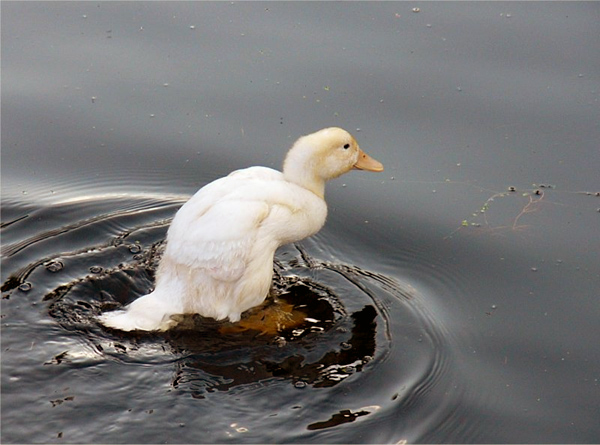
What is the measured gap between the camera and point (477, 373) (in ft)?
19.3

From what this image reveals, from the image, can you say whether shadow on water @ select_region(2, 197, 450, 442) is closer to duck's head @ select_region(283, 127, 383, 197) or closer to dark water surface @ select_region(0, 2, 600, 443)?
dark water surface @ select_region(0, 2, 600, 443)

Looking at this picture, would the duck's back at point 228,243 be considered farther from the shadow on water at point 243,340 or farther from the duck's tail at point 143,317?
the shadow on water at point 243,340

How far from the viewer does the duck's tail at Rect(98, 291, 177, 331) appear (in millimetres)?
6129

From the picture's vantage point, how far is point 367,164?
7.05 metres

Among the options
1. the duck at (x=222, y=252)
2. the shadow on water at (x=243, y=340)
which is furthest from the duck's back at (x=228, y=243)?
the shadow on water at (x=243, y=340)

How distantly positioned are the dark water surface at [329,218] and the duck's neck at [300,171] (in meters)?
0.59

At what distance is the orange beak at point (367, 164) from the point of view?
702 cm

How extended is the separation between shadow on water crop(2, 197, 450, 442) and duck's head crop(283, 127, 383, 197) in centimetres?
64

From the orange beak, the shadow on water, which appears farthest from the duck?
the orange beak

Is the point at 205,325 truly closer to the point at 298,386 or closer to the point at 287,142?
the point at 298,386

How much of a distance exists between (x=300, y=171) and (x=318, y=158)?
158 millimetres

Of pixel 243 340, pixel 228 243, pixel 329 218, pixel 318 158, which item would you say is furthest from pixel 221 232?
pixel 329 218

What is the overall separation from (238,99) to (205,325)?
8.59 feet

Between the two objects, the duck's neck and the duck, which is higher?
the duck's neck
